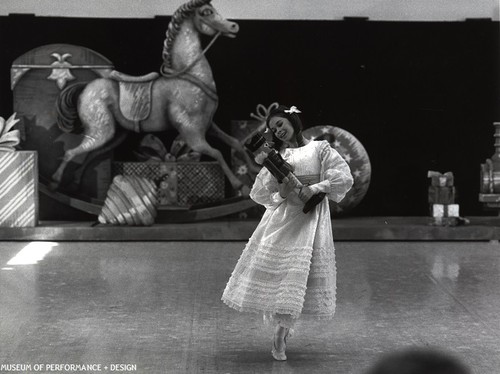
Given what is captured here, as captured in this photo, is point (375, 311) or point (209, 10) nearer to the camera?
point (375, 311)

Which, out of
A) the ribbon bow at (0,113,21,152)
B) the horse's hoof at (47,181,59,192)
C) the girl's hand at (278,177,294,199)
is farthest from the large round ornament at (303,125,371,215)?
the girl's hand at (278,177,294,199)

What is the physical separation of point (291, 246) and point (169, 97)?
15.8ft

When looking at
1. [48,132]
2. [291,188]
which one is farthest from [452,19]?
[291,188]

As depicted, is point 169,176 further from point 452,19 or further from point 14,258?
point 452,19

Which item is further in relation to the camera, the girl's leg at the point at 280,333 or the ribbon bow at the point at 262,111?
the ribbon bow at the point at 262,111

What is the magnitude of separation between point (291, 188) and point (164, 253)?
3.79 metres

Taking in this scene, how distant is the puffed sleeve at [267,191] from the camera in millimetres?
4543

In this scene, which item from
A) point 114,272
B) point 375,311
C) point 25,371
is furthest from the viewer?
point 114,272

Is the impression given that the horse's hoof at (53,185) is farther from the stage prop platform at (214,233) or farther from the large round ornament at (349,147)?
the large round ornament at (349,147)

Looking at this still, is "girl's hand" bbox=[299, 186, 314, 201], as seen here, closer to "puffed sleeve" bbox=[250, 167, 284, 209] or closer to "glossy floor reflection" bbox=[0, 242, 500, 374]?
"puffed sleeve" bbox=[250, 167, 284, 209]

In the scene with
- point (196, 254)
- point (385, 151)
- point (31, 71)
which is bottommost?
point (196, 254)

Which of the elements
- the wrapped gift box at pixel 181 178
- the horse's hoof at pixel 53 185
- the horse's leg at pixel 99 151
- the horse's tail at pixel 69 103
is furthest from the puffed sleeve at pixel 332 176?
the horse's hoof at pixel 53 185

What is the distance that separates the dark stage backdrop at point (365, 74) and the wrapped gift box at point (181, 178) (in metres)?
0.51

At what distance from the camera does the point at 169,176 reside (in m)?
9.24
